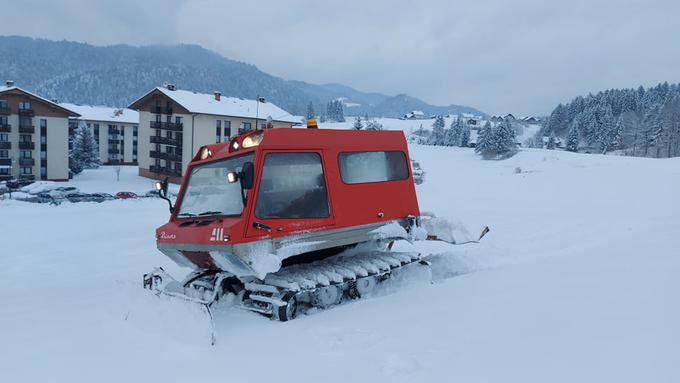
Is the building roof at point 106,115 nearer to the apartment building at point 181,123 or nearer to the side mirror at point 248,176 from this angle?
the apartment building at point 181,123

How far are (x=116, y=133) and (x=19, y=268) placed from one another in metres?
84.9

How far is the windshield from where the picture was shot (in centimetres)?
652

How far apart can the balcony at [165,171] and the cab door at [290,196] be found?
53969 millimetres

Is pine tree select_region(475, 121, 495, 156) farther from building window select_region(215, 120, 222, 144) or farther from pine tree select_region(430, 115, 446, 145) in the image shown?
building window select_region(215, 120, 222, 144)

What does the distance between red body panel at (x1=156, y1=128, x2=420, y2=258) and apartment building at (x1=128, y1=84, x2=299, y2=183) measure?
47.0m

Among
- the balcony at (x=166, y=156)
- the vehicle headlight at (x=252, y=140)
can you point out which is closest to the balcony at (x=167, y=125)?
the balcony at (x=166, y=156)

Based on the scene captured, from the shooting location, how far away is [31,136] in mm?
56188

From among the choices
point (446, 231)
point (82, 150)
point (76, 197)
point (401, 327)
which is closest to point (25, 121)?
point (82, 150)

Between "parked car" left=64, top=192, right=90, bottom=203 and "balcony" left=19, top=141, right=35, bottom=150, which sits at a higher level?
"balcony" left=19, top=141, right=35, bottom=150

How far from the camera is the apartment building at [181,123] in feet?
181

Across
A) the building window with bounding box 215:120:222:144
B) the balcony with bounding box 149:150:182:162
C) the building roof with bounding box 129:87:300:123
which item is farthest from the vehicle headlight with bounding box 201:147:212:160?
the balcony with bounding box 149:150:182:162

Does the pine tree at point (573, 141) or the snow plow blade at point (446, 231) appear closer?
the snow plow blade at point (446, 231)

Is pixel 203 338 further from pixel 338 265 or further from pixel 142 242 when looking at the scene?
pixel 142 242

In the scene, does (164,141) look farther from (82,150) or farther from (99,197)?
(99,197)
